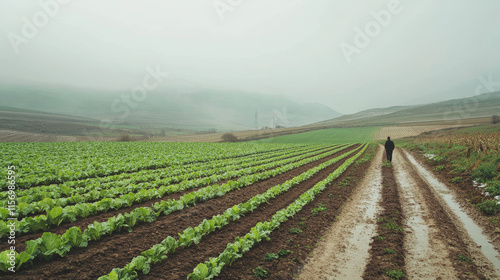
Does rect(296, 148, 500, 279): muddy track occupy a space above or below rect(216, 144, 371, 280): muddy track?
below

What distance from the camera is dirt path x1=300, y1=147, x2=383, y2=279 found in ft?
18.6

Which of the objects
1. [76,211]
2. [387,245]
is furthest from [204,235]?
[387,245]

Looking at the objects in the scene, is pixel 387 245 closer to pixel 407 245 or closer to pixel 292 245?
pixel 407 245

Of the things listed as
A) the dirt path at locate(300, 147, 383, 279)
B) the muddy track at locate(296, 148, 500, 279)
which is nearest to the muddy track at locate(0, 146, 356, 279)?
the dirt path at locate(300, 147, 383, 279)

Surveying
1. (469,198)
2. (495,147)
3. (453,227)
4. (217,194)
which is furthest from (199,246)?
(495,147)

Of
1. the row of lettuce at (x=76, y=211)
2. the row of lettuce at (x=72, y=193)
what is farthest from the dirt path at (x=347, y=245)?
the row of lettuce at (x=72, y=193)

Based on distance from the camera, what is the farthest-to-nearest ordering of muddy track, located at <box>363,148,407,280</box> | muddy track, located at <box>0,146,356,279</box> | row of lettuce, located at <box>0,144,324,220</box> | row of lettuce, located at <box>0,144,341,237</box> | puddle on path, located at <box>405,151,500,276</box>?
row of lettuce, located at <box>0,144,324,220</box>
puddle on path, located at <box>405,151,500,276</box>
row of lettuce, located at <box>0,144,341,237</box>
muddy track, located at <box>363,148,407,280</box>
muddy track, located at <box>0,146,356,279</box>

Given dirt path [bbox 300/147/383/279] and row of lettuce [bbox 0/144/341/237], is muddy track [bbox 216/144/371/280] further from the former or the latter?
row of lettuce [bbox 0/144/341/237]

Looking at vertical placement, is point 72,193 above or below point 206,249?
above

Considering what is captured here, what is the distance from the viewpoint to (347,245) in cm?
709

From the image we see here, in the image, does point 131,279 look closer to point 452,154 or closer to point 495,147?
point 495,147

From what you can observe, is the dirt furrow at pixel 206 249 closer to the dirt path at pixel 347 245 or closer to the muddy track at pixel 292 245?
the muddy track at pixel 292 245

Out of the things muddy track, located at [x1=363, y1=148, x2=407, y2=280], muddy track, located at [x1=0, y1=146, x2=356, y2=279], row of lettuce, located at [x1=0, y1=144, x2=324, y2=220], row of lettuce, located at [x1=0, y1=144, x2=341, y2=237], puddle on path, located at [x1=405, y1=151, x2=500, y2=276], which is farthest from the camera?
row of lettuce, located at [x1=0, y1=144, x2=324, y2=220]

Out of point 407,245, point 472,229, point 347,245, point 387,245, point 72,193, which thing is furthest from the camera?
point 72,193
